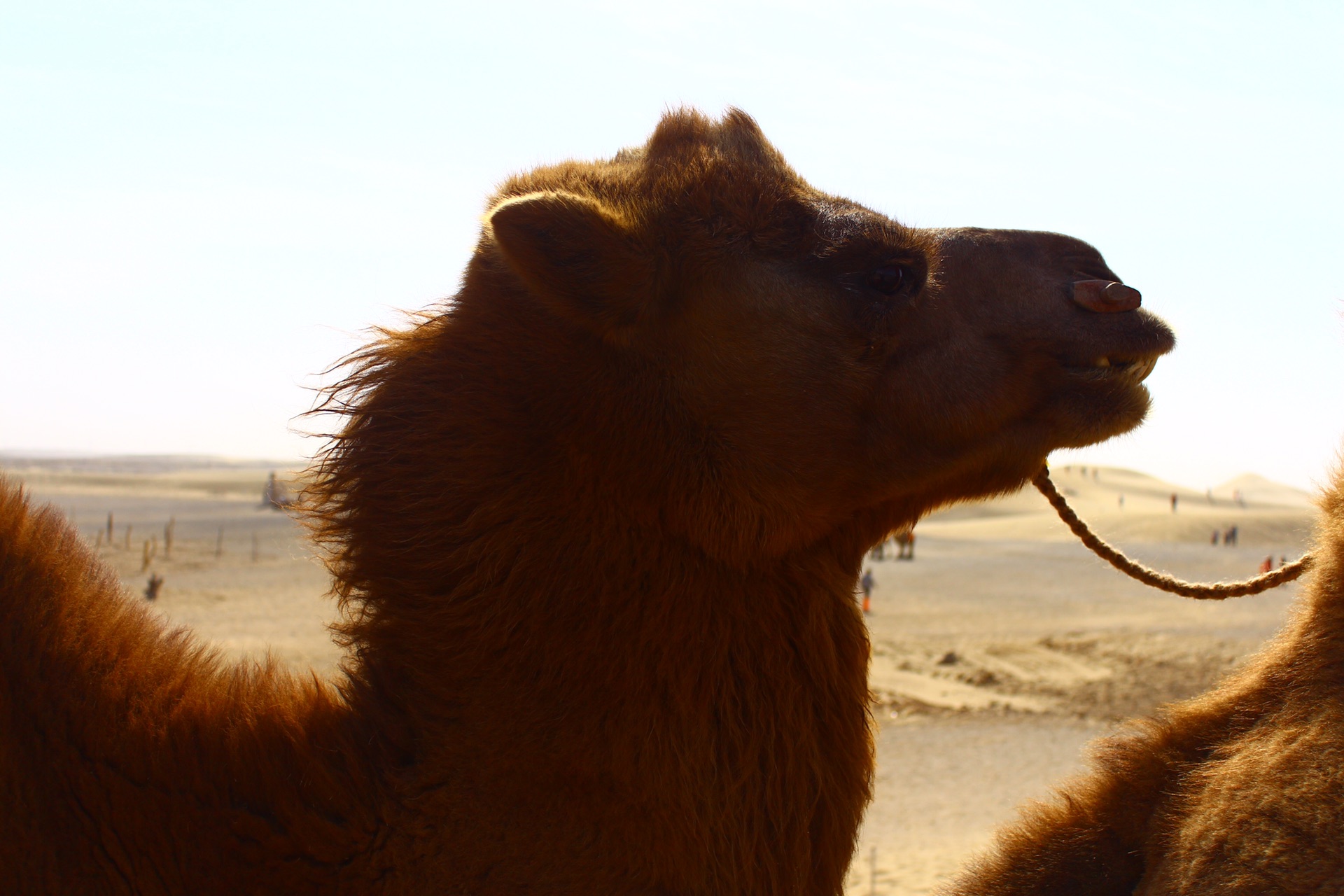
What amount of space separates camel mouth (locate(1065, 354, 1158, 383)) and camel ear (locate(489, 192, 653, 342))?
1118 millimetres

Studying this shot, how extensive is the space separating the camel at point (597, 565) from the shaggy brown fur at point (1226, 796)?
527mm

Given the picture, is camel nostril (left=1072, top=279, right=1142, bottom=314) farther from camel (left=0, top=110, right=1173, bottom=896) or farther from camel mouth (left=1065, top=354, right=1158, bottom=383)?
camel mouth (left=1065, top=354, right=1158, bottom=383)

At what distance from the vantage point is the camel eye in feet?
8.67

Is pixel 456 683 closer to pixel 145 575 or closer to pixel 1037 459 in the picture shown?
pixel 1037 459

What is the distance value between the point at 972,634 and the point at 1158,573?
21760mm

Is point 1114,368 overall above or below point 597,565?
above

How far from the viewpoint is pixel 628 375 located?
247 centimetres

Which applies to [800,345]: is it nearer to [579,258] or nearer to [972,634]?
[579,258]

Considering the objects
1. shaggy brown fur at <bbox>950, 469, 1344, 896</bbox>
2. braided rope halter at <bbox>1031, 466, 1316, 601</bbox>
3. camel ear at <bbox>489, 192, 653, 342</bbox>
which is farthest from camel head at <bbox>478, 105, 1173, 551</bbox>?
shaggy brown fur at <bbox>950, 469, 1344, 896</bbox>

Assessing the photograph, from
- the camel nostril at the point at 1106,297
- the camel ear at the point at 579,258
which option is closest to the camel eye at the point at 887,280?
the camel nostril at the point at 1106,297

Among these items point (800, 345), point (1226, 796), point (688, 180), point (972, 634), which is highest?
point (688, 180)

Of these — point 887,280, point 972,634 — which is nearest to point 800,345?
point 887,280

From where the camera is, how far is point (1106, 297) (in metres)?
2.60

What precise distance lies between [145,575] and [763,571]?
30.2 meters
